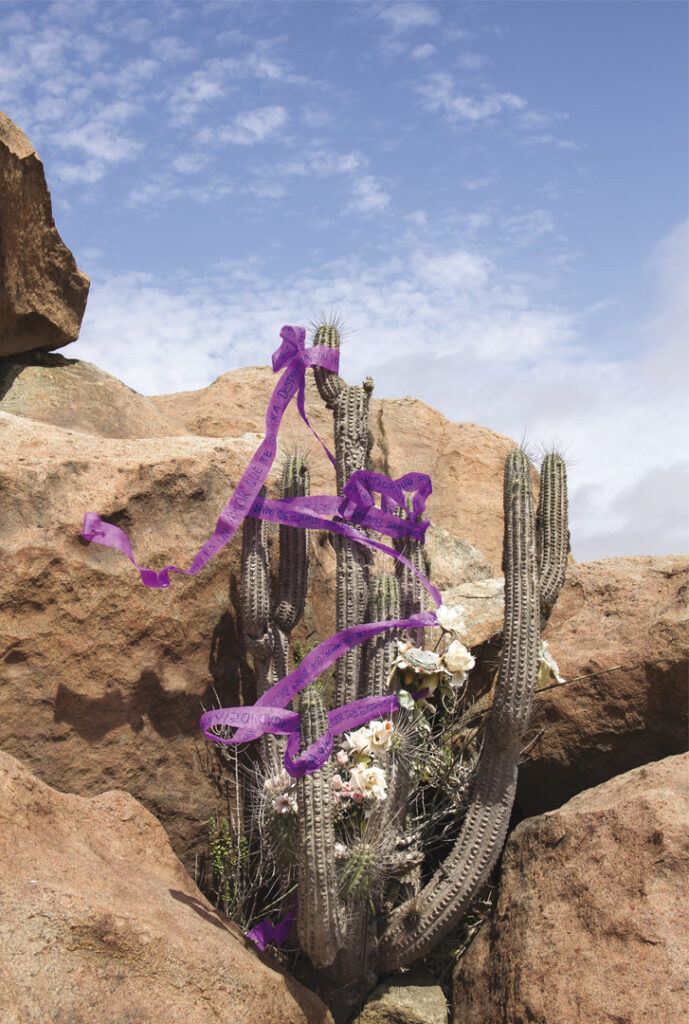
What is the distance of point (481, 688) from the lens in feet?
16.7

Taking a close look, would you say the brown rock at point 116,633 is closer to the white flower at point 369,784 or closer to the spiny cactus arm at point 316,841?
the white flower at point 369,784

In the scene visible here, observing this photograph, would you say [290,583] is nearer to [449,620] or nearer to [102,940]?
[449,620]

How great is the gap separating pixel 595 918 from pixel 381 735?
1.14 m

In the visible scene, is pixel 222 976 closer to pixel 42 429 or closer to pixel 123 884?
pixel 123 884

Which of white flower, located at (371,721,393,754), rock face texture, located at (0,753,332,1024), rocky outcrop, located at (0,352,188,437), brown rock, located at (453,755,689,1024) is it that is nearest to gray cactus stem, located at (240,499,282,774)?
white flower, located at (371,721,393,754)

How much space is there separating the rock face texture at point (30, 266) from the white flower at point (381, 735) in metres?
3.99

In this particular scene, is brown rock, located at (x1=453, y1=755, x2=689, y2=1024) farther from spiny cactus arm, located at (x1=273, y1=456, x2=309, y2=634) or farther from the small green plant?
spiny cactus arm, located at (x1=273, y1=456, x2=309, y2=634)

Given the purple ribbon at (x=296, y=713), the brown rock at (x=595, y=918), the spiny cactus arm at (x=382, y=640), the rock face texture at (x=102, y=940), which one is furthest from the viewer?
the spiny cactus arm at (x=382, y=640)

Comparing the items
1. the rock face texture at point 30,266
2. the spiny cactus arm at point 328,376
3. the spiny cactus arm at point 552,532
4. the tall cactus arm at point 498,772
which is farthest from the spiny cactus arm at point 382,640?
the rock face texture at point 30,266

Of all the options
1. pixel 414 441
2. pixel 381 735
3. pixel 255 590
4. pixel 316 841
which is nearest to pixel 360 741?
pixel 381 735

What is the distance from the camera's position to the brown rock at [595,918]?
11.9 feet

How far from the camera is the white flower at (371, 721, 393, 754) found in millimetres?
4016

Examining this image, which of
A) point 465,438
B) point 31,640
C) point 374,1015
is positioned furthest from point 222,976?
point 465,438

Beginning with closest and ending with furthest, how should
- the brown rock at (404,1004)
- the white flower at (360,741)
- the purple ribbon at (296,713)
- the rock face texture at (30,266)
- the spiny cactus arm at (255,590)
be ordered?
the purple ribbon at (296,713)
the white flower at (360,741)
the brown rock at (404,1004)
the spiny cactus arm at (255,590)
the rock face texture at (30,266)
